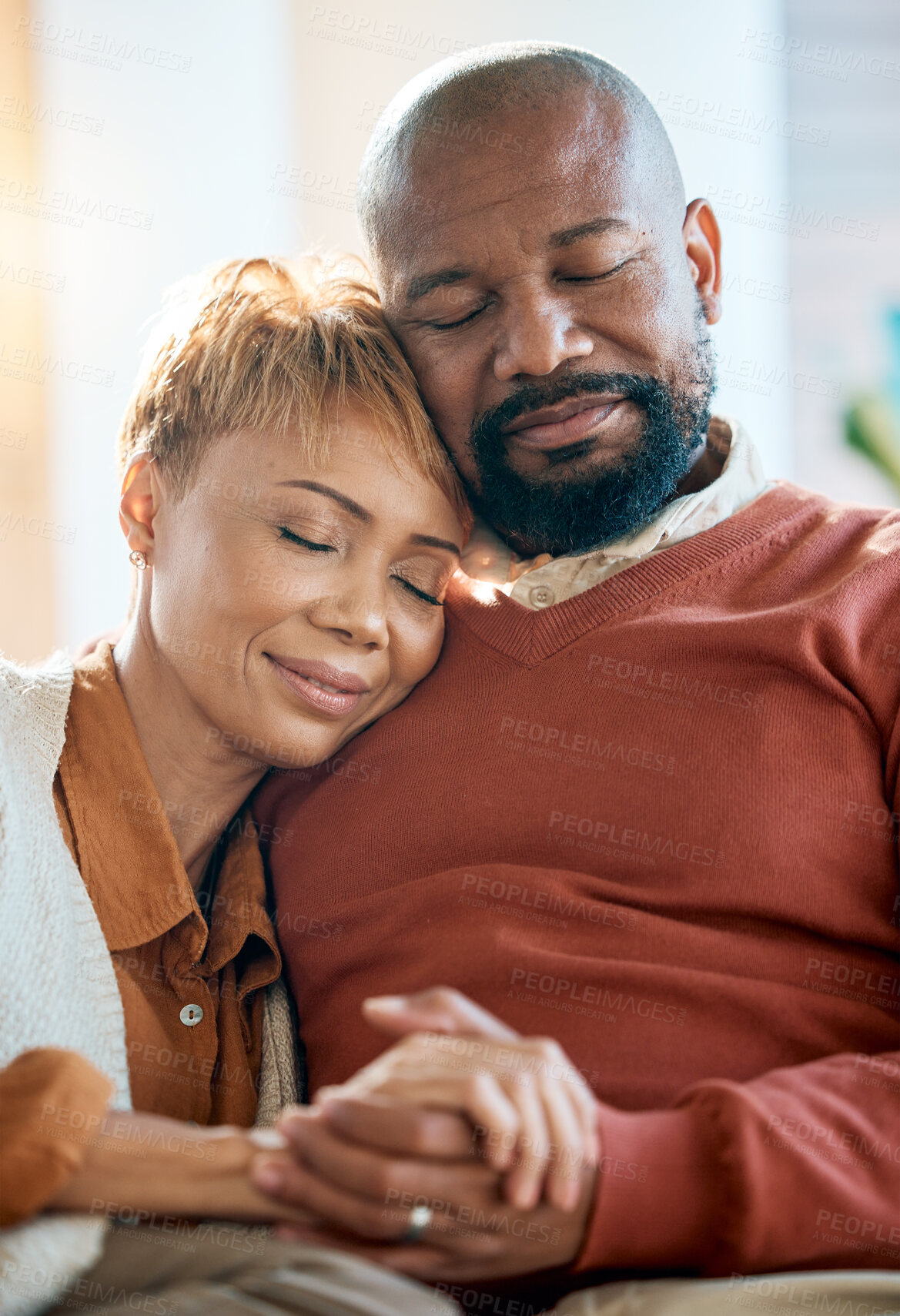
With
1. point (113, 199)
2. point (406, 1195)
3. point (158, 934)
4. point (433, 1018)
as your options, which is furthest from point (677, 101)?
point (406, 1195)

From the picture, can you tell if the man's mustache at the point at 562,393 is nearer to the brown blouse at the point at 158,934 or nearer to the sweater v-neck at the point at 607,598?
the sweater v-neck at the point at 607,598

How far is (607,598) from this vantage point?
1202mm

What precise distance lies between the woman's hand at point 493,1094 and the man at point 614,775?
20mm

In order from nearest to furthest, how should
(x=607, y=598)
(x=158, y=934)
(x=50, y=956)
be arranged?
(x=50, y=956) < (x=158, y=934) < (x=607, y=598)

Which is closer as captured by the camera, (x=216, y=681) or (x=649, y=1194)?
(x=649, y=1194)

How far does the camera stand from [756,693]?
1.10m

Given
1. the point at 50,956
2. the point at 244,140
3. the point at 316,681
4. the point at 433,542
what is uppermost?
the point at 244,140

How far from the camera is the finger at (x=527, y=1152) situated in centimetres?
76

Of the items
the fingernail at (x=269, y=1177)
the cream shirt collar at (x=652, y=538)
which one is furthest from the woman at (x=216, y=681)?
the fingernail at (x=269, y=1177)

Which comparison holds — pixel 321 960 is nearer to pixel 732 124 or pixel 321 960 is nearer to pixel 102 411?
pixel 102 411

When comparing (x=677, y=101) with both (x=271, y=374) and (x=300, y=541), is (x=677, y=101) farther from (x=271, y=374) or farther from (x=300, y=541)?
(x=300, y=541)

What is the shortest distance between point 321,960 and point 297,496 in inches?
17.9

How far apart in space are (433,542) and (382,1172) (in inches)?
25.2

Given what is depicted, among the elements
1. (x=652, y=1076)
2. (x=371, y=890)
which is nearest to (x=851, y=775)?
(x=652, y=1076)
